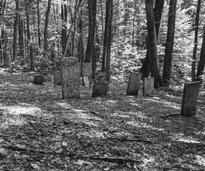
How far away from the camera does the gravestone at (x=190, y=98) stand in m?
6.75

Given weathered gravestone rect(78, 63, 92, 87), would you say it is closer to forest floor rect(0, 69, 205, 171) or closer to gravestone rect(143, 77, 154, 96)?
gravestone rect(143, 77, 154, 96)

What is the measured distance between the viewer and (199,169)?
3.79 meters

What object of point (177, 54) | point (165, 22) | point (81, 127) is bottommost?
point (81, 127)

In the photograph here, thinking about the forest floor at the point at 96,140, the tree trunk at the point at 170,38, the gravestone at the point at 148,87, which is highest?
the tree trunk at the point at 170,38

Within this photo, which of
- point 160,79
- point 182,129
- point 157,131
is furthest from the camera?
point 160,79

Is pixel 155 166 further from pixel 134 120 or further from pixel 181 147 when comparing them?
pixel 134 120

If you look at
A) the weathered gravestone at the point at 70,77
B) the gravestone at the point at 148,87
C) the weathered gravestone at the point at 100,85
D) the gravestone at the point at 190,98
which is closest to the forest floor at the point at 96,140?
the gravestone at the point at 190,98

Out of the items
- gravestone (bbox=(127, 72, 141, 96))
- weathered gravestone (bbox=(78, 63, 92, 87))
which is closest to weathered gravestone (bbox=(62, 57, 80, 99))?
gravestone (bbox=(127, 72, 141, 96))

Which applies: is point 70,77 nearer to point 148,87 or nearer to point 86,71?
point 148,87

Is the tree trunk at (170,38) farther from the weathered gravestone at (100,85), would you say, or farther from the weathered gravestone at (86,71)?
the weathered gravestone at (100,85)

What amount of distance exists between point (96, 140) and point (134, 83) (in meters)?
5.71

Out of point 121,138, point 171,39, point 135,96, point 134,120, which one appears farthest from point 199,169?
point 171,39

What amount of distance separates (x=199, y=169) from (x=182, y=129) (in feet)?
6.96

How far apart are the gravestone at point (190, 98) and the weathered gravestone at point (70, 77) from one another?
3420mm
